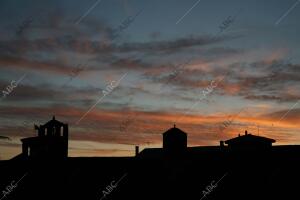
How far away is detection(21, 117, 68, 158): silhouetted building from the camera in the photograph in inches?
1758

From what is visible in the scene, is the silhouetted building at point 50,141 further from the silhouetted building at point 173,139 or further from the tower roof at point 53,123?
the silhouetted building at point 173,139

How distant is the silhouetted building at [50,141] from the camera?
44.7 meters

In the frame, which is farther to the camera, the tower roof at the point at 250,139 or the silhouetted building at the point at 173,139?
the tower roof at the point at 250,139

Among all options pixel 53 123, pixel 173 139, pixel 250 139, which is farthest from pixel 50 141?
pixel 250 139

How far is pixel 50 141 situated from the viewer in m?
45.0

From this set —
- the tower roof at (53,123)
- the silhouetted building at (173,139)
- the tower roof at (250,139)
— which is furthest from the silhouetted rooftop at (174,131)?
the tower roof at (53,123)

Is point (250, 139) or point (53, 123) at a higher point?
point (53, 123)

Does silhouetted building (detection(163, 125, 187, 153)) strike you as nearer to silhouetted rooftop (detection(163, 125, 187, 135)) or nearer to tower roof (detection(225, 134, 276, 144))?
silhouetted rooftop (detection(163, 125, 187, 135))

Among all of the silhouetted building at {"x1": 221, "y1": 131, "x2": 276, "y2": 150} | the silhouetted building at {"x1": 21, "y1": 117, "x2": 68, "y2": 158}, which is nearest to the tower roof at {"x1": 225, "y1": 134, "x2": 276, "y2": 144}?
the silhouetted building at {"x1": 221, "y1": 131, "x2": 276, "y2": 150}

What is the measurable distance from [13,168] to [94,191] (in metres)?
7.39

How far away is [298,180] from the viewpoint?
28844 millimetres

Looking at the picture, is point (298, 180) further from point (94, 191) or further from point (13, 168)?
point (13, 168)

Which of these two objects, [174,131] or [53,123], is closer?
[53,123]

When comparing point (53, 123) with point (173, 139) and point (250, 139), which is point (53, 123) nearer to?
point (173, 139)
